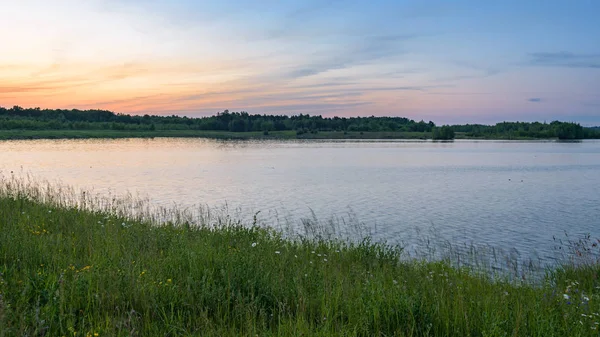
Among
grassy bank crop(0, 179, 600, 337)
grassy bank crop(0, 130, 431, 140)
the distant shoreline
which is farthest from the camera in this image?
the distant shoreline

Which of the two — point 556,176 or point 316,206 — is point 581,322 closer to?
point 316,206

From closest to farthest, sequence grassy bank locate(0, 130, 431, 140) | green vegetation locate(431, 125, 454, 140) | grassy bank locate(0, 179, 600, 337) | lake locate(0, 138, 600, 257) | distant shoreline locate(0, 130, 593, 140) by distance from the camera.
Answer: grassy bank locate(0, 179, 600, 337)
lake locate(0, 138, 600, 257)
grassy bank locate(0, 130, 431, 140)
distant shoreline locate(0, 130, 593, 140)
green vegetation locate(431, 125, 454, 140)

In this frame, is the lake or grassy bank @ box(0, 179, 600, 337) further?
the lake

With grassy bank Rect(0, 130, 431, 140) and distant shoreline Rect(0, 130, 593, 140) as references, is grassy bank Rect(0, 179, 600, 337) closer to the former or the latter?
grassy bank Rect(0, 130, 431, 140)

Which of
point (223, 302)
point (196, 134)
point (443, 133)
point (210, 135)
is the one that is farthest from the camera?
point (443, 133)

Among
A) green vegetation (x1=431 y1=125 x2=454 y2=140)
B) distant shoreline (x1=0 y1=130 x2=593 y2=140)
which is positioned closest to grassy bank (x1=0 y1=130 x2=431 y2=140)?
distant shoreline (x1=0 y1=130 x2=593 y2=140)

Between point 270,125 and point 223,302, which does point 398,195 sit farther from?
point 270,125

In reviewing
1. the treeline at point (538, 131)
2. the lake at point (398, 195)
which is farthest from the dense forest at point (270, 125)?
the lake at point (398, 195)

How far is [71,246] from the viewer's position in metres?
8.55

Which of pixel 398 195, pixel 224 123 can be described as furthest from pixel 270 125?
pixel 398 195

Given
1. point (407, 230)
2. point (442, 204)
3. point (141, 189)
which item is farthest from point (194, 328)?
point (141, 189)

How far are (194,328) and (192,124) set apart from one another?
535ft

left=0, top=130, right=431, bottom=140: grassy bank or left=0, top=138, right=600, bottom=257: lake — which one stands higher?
left=0, top=130, right=431, bottom=140: grassy bank

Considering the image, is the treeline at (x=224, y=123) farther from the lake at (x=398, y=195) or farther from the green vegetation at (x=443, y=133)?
the lake at (x=398, y=195)
